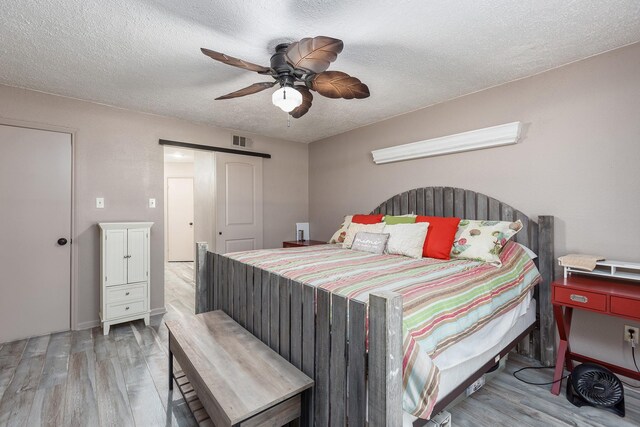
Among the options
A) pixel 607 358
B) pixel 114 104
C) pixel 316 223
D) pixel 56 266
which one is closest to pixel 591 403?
pixel 607 358

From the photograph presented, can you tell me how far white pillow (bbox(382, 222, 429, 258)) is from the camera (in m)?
2.59

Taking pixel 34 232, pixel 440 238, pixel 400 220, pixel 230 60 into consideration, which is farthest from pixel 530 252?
pixel 34 232

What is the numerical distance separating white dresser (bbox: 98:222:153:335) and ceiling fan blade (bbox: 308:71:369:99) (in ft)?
7.94

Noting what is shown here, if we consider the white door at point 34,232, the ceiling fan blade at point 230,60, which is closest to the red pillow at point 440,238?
the ceiling fan blade at point 230,60

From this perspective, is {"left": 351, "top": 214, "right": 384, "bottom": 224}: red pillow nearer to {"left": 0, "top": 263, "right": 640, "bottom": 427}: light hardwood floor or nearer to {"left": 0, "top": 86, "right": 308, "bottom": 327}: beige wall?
{"left": 0, "top": 263, "right": 640, "bottom": 427}: light hardwood floor

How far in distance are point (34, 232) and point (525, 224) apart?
4.55m

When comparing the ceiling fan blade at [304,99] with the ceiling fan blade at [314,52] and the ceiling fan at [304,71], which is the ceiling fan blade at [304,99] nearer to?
the ceiling fan at [304,71]

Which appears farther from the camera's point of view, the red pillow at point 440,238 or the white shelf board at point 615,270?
the red pillow at point 440,238

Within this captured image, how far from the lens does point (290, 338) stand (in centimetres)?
156

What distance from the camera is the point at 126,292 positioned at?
312cm

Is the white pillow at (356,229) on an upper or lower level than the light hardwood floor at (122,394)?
upper

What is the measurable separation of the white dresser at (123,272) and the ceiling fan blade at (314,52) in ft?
8.26

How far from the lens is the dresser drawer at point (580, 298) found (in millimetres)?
1812

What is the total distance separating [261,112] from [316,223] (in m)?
2.04
